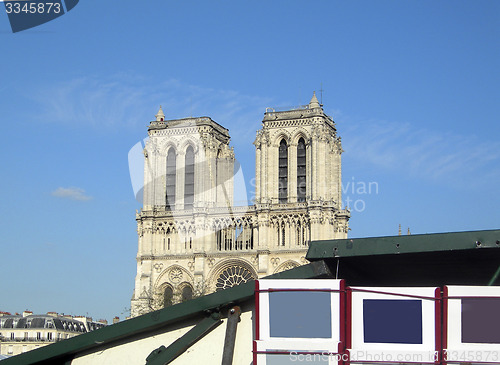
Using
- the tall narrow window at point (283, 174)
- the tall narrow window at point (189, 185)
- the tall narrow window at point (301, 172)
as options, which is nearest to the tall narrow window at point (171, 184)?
the tall narrow window at point (189, 185)

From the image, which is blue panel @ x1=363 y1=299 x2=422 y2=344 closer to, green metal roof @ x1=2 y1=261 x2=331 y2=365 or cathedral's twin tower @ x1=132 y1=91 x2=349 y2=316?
green metal roof @ x1=2 y1=261 x2=331 y2=365

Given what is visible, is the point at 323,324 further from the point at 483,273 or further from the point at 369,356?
the point at 483,273

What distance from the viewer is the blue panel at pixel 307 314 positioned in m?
6.32

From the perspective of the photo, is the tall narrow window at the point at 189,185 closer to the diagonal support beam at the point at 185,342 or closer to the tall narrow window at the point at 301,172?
the tall narrow window at the point at 301,172

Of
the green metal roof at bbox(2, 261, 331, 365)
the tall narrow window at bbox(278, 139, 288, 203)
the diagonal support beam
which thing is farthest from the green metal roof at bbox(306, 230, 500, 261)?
the tall narrow window at bbox(278, 139, 288, 203)

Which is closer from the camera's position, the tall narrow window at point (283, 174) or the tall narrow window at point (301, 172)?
the tall narrow window at point (301, 172)

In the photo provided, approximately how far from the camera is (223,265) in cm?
7175

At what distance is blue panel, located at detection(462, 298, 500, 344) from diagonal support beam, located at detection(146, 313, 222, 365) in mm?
2336

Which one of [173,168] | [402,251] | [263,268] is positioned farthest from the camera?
[173,168]

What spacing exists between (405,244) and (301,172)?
64545 mm

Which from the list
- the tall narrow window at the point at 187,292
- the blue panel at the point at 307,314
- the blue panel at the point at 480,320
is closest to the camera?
the blue panel at the point at 480,320

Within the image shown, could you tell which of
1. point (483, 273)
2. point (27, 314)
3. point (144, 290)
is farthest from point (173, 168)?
point (483, 273)

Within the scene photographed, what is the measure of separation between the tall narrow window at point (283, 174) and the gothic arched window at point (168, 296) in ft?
41.1

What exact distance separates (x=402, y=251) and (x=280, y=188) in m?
65.2
